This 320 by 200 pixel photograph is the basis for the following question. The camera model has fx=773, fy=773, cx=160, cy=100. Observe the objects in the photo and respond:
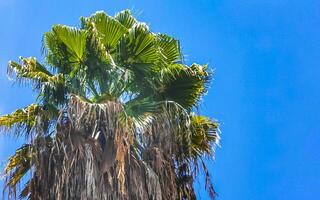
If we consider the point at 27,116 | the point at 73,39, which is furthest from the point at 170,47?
the point at 27,116

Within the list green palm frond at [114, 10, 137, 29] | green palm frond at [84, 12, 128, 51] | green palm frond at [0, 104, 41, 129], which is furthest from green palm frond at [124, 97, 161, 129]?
green palm frond at [114, 10, 137, 29]

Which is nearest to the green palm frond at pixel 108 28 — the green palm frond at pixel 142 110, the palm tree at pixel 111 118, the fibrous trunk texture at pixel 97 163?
the palm tree at pixel 111 118

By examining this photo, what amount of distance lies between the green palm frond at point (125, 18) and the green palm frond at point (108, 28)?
0.64m

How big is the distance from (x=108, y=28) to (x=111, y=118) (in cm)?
193

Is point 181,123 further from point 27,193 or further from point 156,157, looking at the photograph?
point 27,193

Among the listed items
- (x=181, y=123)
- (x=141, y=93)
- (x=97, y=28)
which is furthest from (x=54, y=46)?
(x=181, y=123)

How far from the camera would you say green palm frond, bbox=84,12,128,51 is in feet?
39.8

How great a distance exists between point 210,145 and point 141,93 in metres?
1.35

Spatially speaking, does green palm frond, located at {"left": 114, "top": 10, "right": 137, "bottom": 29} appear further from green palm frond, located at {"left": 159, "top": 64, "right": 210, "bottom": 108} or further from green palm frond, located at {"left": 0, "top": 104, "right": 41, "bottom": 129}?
green palm frond, located at {"left": 0, "top": 104, "right": 41, "bottom": 129}

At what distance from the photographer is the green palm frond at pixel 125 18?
42.1 ft

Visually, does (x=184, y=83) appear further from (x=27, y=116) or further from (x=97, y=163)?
(x=27, y=116)

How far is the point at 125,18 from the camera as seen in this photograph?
12875mm

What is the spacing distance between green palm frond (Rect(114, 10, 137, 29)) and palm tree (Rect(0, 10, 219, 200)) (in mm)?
17

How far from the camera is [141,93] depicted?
39.2 ft
